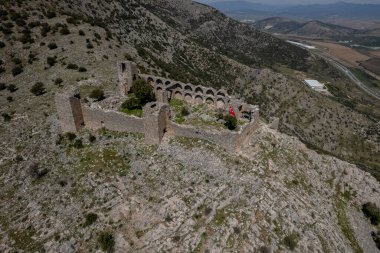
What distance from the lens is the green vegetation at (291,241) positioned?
2758cm

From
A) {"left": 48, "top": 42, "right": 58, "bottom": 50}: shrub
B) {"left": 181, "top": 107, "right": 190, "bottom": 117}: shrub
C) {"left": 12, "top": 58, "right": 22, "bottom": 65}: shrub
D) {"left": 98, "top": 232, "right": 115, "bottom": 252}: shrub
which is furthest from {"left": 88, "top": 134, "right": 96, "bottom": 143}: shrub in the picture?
{"left": 48, "top": 42, "right": 58, "bottom": 50}: shrub

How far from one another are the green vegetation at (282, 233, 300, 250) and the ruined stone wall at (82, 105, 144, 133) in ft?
Result: 60.6

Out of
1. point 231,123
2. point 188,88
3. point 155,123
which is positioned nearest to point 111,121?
point 155,123

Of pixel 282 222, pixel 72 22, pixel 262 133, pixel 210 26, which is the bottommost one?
pixel 210 26

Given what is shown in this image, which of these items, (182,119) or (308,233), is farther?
(182,119)

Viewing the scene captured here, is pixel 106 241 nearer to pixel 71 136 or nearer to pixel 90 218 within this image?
pixel 90 218

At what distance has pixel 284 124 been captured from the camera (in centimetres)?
9706


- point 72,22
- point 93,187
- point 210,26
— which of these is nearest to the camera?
point 93,187

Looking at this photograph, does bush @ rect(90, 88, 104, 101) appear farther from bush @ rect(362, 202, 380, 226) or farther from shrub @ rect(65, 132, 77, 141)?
bush @ rect(362, 202, 380, 226)

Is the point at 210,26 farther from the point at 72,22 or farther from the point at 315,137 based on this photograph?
the point at 72,22

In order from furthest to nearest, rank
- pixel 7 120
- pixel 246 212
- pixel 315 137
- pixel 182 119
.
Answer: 1. pixel 315 137
2. pixel 7 120
3. pixel 182 119
4. pixel 246 212

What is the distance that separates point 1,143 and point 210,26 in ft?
537

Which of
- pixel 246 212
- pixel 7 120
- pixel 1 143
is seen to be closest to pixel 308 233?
pixel 246 212

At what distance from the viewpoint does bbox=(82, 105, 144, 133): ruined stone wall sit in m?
34.3
